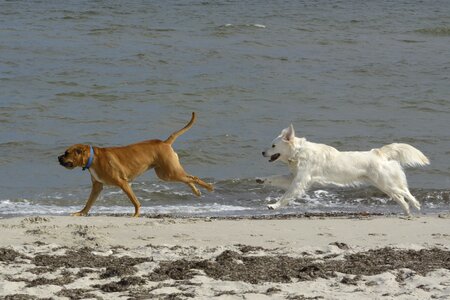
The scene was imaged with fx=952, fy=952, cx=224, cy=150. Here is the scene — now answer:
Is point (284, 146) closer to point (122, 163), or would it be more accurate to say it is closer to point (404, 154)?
point (404, 154)

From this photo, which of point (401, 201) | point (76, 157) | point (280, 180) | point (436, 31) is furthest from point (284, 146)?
point (436, 31)

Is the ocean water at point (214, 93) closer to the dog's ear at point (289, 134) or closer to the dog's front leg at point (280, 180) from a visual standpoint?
the dog's front leg at point (280, 180)

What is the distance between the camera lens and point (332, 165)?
10.3 m

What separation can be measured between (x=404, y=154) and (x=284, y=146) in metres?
1.34

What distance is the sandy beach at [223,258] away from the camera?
6.44 metres

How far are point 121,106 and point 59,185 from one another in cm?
550

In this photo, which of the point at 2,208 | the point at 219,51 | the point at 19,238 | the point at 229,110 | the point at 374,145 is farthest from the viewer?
the point at 219,51

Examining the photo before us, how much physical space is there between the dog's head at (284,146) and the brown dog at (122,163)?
3.12 feet

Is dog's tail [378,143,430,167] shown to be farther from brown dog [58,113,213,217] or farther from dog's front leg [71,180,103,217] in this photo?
dog's front leg [71,180,103,217]

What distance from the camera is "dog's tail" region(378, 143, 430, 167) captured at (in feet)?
34.0

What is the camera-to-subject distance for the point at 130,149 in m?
9.93

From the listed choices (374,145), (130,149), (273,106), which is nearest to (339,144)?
(374,145)

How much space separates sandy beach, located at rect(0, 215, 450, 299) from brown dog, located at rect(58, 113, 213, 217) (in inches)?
28.4

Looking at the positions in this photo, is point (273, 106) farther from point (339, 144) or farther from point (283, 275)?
point (283, 275)
